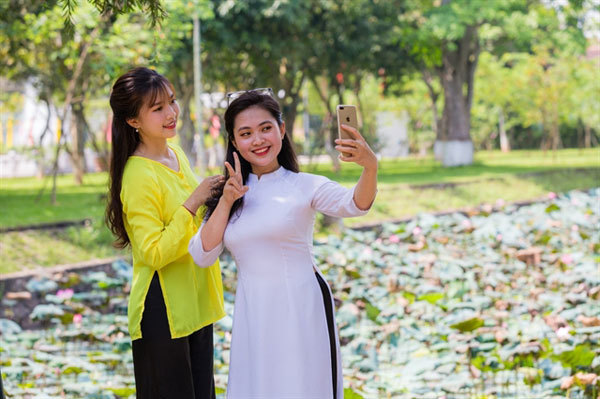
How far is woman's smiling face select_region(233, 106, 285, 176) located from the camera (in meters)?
2.54

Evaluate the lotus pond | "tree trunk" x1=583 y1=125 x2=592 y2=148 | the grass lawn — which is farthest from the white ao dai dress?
"tree trunk" x1=583 y1=125 x2=592 y2=148

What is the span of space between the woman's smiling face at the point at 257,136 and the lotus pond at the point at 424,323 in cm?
154

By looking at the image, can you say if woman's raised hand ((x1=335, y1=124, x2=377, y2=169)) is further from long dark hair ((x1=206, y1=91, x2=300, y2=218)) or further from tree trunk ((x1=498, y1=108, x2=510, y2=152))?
tree trunk ((x1=498, y1=108, x2=510, y2=152))

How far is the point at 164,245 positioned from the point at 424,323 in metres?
3.60

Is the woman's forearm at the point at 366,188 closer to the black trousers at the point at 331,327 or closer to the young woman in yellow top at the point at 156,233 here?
the black trousers at the point at 331,327

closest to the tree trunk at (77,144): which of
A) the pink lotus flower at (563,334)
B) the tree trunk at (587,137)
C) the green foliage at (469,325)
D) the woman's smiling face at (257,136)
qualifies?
the green foliage at (469,325)

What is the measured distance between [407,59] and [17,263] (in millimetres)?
15390

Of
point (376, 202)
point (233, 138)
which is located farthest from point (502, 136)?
point (233, 138)

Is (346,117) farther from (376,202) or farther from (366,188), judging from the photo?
(376,202)

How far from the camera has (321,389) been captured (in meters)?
2.53

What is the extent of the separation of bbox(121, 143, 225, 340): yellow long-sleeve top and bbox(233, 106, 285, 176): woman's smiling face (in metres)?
0.26

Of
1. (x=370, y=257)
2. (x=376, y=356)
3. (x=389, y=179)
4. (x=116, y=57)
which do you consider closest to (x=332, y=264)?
(x=370, y=257)

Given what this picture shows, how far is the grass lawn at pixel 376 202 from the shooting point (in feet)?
28.6

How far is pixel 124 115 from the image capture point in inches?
106
